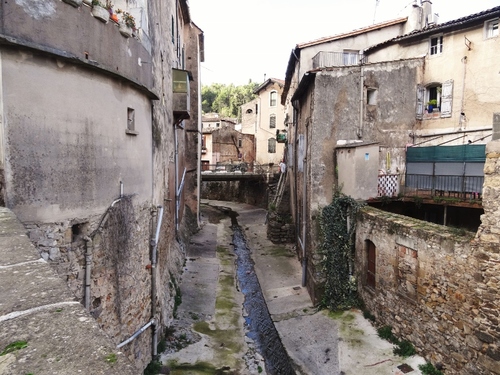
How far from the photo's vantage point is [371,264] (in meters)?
11.7

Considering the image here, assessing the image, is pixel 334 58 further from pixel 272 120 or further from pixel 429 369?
pixel 272 120

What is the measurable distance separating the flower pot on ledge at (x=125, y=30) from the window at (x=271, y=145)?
122 feet

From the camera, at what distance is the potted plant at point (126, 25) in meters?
6.67

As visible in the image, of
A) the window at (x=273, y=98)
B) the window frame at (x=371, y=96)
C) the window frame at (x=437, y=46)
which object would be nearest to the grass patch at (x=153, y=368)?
the window frame at (x=371, y=96)

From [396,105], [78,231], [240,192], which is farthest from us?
[240,192]

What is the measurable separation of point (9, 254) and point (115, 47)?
4432 millimetres

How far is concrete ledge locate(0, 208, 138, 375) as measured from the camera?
191 centimetres

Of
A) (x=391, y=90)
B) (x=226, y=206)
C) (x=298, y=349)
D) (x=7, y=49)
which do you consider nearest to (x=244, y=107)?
(x=226, y=206)

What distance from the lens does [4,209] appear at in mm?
4648

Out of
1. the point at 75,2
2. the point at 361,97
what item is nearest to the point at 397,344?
the point at 361,97

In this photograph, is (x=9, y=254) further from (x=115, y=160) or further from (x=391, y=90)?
(x=391, y=90)

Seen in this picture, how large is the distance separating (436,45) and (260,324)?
14065mm

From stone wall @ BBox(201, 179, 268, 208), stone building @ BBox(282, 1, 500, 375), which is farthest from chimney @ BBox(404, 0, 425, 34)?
stone wall @ BBox(201, 179, 268, 208)

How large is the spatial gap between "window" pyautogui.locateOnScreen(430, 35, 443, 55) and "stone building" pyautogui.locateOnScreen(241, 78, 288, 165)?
25.7 meters
